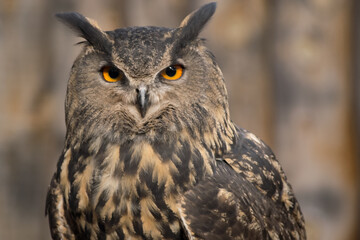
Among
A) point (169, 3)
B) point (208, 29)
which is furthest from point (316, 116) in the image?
point (169, 3)

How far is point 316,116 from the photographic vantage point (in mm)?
2393

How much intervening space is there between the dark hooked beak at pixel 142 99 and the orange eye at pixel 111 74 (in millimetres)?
70

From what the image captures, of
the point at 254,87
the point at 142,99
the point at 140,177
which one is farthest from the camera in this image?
the point at 254,87

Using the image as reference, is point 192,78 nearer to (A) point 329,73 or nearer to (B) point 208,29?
(B) point 208,29

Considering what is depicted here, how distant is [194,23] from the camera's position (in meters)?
1.64

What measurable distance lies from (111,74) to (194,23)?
0.26m

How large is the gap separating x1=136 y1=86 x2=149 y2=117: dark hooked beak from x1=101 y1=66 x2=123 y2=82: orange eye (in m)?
0.07

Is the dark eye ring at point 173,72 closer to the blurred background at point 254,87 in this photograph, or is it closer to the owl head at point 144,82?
the owl head at point 144,82

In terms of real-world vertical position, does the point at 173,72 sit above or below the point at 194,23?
below

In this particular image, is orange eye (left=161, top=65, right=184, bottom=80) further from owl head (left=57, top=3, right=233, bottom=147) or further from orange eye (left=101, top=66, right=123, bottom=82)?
orange eye (left=101, top=66, right=123, bottom=82)

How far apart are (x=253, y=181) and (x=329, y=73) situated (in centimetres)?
83

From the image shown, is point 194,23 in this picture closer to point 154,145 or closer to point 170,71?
point 170,71

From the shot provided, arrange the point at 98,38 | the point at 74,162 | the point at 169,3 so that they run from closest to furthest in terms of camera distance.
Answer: the point at 98,38 → the point at 74,162 → the point at 169,3

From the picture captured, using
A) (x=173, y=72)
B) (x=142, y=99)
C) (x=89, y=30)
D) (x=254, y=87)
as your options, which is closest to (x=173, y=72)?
(x=173, y=72)
